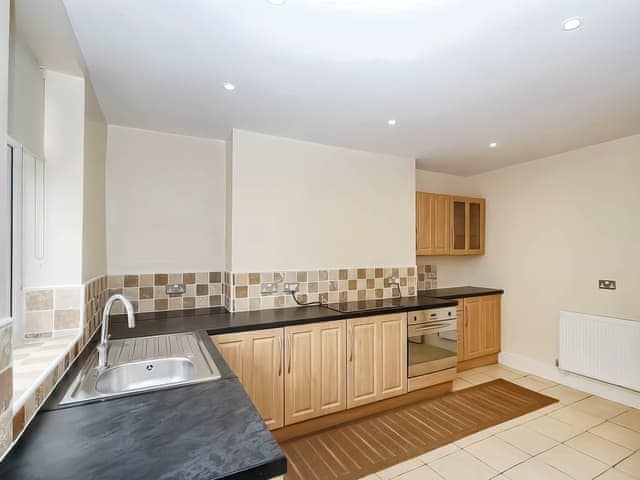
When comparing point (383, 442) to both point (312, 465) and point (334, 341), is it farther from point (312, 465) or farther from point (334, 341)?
point (334, 341)

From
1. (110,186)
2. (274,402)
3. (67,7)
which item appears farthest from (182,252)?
(67,7)

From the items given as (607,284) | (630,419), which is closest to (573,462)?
(630,419)

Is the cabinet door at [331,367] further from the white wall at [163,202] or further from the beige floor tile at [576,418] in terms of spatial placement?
the beige floor tile at [576,418]

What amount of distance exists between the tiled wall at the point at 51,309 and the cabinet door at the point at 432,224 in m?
3.13

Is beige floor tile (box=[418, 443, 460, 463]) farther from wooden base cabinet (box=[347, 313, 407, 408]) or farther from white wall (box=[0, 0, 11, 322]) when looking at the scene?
white wall (box=[0, 0, 11, 322])

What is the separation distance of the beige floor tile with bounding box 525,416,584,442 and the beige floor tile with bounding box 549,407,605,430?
64mm

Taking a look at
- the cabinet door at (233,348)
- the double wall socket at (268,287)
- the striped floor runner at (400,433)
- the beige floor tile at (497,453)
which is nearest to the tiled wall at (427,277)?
the striped floor runner at (400,433)

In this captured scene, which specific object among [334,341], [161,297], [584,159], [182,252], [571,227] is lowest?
[334,341]

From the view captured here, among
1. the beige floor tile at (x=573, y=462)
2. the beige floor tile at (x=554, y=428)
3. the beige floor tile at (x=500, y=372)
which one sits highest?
the beige floor tile at (x=573, y=462)

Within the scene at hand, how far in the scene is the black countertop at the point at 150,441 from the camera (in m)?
0.82

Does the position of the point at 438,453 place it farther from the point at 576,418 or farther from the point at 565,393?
the point at 565,393

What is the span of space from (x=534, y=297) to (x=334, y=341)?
2556 mm

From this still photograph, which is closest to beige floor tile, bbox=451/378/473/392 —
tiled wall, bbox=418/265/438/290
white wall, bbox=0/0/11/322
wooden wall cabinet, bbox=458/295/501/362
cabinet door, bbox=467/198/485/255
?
wooden wall cabinet, bbox=458/295/501/362

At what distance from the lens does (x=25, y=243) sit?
158 cm
